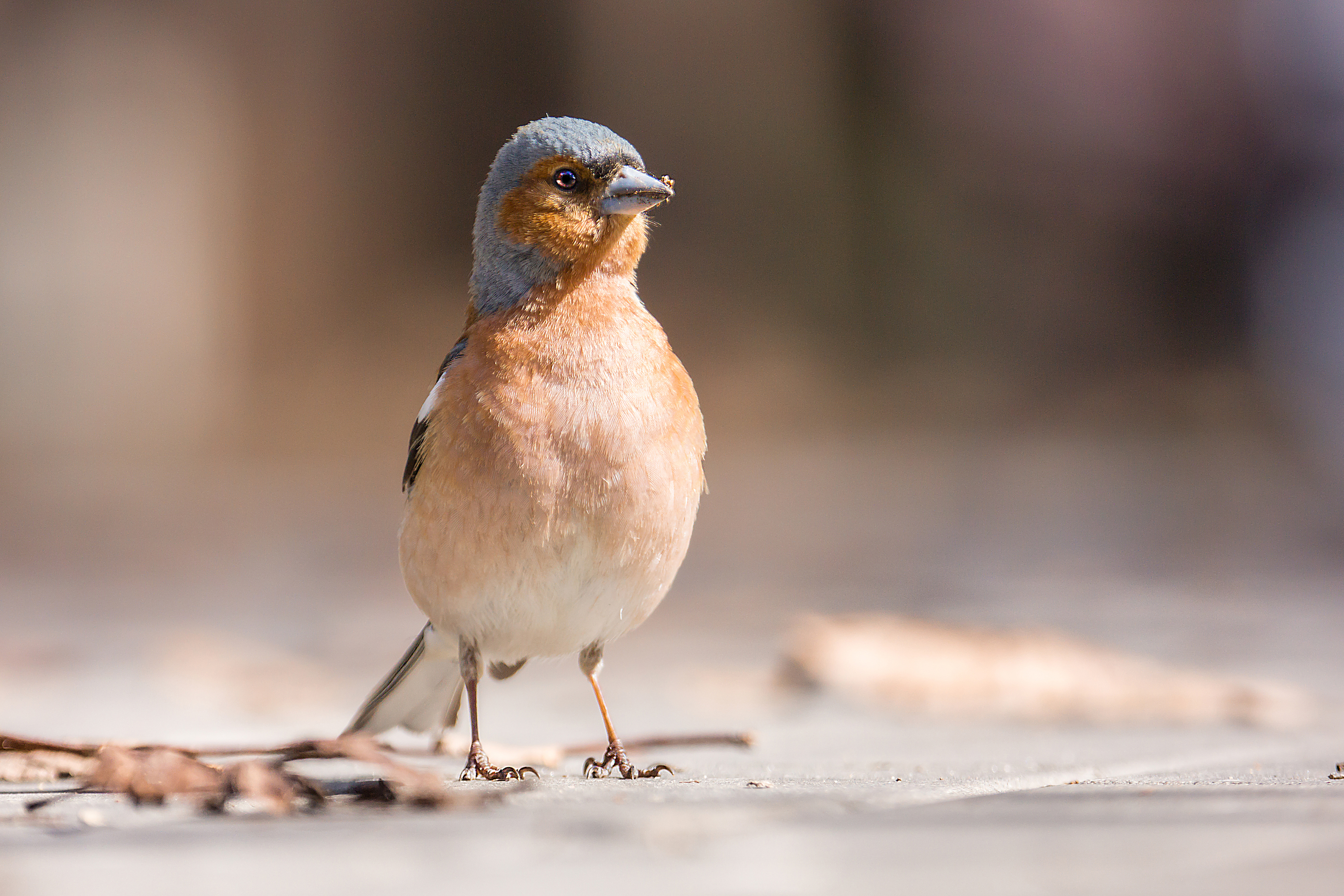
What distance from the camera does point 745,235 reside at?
13531 mm

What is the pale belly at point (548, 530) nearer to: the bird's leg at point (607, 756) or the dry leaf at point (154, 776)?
the bird's leg at point (607, 756)

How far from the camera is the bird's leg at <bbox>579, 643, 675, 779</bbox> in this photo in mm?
2672

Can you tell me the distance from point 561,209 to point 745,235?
10.4m

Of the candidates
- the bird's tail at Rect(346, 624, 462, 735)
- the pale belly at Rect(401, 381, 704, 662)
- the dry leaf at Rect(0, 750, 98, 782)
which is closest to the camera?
the dry leaf at Rect(0, 750, 98, 782)

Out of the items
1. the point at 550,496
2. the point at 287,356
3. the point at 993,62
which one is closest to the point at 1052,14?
the point at 993,62

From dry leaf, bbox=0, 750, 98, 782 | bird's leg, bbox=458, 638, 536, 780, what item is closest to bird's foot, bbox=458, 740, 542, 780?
bird's leg, bbox=458, 638, 536, 780

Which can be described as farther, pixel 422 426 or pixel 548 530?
pixel 422 426

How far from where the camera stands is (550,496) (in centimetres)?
282

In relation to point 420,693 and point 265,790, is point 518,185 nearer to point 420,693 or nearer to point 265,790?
point 420,693

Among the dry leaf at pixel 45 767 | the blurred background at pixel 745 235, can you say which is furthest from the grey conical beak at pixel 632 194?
the blurred background at pixel 745 235

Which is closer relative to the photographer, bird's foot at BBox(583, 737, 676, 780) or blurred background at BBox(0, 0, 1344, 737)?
bird's foot at BBox(583, 737, 676, 780)

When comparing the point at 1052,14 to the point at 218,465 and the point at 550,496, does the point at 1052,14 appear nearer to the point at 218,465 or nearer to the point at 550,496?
the point at 218,465

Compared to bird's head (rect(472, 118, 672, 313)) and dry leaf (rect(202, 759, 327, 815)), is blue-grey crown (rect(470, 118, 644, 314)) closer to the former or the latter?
bird's head (rect(472, 118, 672, 313))

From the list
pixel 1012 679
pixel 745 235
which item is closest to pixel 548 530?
pixel 1012 679
